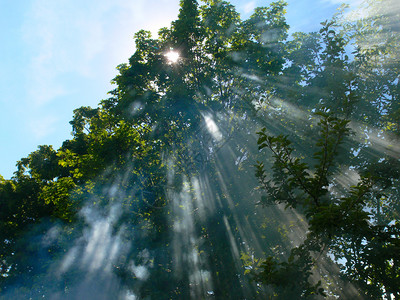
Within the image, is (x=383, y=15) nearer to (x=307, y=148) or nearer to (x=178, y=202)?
(x=307, y=148)

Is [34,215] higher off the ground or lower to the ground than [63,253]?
higher

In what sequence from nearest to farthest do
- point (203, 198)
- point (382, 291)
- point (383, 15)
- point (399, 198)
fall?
point (382, 291) < point (399, 198) < point (383, 15) < point (203, 198)

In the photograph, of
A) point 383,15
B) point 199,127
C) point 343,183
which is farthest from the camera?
point 199,127

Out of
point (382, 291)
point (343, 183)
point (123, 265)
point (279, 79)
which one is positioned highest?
point (279, 79)

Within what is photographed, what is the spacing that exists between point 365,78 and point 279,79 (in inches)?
137

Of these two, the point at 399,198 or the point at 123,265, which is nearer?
the point at 399,198

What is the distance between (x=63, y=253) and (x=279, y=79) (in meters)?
13.5

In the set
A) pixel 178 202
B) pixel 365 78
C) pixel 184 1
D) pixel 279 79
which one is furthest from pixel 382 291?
pixel 184 1

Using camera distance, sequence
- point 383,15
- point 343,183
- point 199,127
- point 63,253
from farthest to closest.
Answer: point 63,253 → point 199,127 → point 383,15 → point 343,183

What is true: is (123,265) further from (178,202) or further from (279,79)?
(279,79)

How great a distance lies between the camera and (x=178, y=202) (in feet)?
33.2

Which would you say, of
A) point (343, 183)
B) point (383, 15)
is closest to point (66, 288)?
point (343, 183)

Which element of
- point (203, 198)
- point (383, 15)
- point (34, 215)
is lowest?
point (203, 198)

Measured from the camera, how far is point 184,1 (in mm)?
11391
